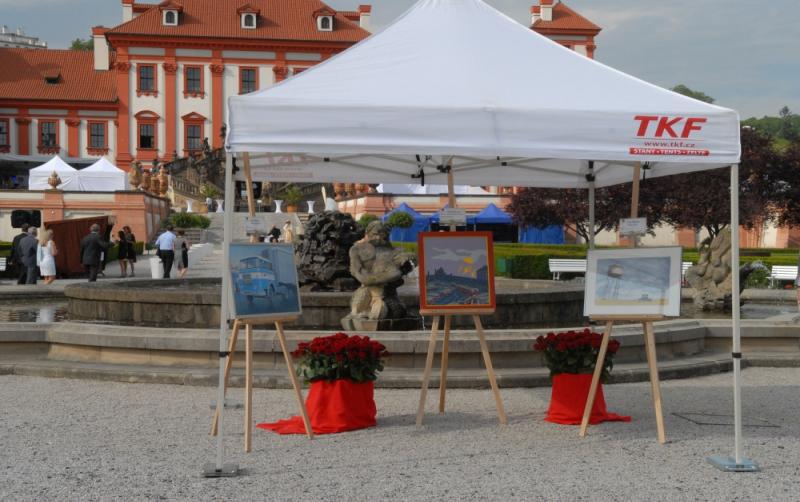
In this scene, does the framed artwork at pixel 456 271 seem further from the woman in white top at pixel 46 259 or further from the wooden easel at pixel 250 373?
the woman in white top at pixel 46 259

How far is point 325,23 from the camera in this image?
67.3 meters

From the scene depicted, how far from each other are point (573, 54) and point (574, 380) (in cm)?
248

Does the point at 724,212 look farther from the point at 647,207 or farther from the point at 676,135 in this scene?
the point at 676,135

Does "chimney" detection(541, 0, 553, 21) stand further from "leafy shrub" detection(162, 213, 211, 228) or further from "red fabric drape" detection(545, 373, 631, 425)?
"red fabric drape" detection(545, 373, 631, 425)

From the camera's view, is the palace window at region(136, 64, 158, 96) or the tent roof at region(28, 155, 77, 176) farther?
the palace window at region(136, 64, 158, 96)

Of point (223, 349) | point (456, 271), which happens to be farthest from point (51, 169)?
point (223, 349)

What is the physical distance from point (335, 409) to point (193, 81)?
61620 mm

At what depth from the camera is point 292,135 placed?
251 inches

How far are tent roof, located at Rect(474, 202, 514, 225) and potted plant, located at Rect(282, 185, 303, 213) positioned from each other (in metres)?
11.4

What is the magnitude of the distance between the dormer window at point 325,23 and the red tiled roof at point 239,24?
28 cm

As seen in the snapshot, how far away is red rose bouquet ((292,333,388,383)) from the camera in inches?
290

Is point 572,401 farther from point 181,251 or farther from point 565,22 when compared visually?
point 565,22

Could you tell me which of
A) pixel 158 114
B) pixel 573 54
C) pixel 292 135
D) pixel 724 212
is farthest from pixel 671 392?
pixel 158 114

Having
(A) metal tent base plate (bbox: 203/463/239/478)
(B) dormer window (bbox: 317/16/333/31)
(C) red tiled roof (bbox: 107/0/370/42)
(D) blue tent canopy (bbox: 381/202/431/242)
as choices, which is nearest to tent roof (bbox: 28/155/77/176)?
(D) blue tent canopy (bbox: 381/202/431/242)
